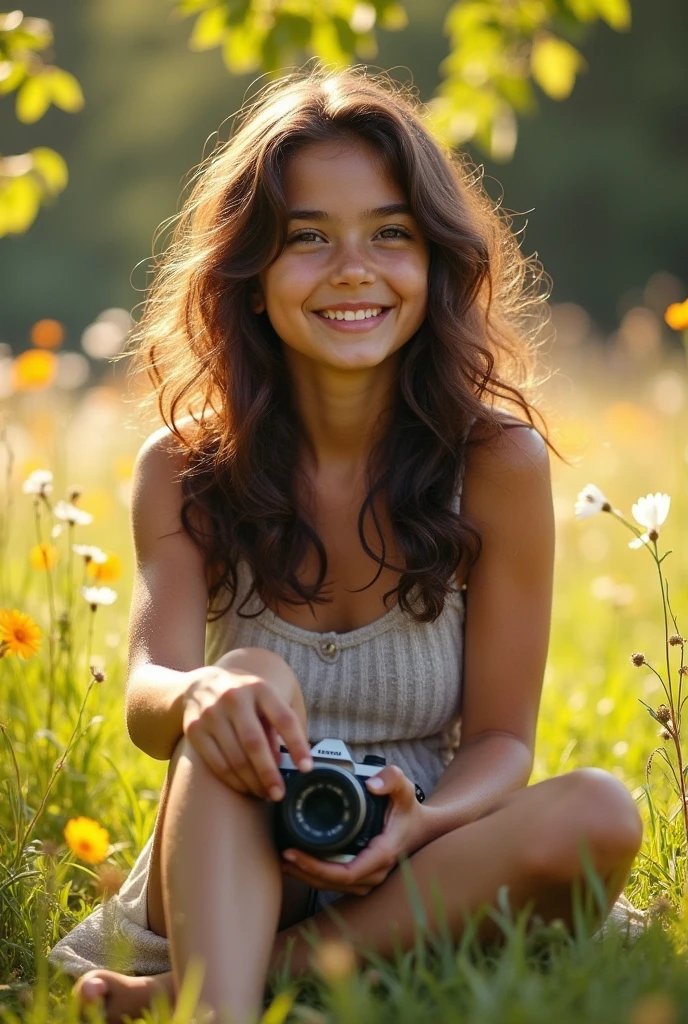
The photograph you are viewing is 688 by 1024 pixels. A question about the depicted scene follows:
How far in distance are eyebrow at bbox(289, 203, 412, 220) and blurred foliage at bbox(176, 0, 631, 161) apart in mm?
356

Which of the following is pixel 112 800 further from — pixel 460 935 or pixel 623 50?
pixel 623 50

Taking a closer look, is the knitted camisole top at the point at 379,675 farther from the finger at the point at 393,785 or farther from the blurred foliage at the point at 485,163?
the blurred foliage at the point at 485,163

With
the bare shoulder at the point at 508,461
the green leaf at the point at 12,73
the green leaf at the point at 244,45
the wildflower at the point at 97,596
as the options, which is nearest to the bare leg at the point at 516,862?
the bare shoulder at the point at 508,461

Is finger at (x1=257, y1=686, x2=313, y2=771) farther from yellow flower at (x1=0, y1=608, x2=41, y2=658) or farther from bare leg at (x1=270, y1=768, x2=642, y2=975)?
yellow flower at (x1=0, y1=608, x2=41, y2=658)

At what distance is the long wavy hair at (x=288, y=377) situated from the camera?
211 cm

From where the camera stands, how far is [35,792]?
2459 mm

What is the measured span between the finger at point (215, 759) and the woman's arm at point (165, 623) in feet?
0.32

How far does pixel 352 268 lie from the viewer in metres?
2.07

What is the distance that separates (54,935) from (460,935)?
651 mm

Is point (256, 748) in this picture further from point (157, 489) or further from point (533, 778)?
point (533, 778)

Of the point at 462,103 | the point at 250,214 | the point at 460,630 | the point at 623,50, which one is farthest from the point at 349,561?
the point at 623,50

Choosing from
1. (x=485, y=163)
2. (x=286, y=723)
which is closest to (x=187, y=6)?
(x=286, y=723)

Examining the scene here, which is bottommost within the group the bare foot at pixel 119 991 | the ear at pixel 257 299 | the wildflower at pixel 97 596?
the bare foot at pixel 119 991

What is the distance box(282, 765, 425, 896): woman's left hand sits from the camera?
5.51 ft
